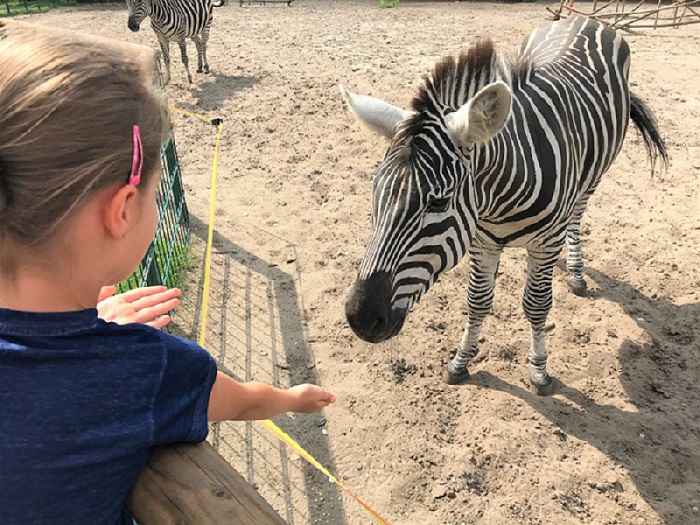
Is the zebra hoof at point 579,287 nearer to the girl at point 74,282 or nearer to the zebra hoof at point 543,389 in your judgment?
the zebra hoof at point 543,389

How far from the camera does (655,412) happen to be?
3.24 meters

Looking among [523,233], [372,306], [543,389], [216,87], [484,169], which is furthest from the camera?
[216,87]

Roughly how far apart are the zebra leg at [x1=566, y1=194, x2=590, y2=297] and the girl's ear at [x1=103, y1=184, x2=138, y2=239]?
4120mm

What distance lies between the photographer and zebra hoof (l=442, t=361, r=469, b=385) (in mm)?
3549

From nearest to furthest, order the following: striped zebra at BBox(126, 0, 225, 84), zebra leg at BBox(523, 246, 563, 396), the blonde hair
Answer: the blonde hair
zebra leg at BBox(523, 246, 563, 396)
striped zebra at BBox(126, 0, 225, 84)

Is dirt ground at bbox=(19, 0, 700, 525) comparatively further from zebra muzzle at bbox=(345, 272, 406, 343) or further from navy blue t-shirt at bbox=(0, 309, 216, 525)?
navy blue t-shirt at bbox=(0, 309, 216, 525)

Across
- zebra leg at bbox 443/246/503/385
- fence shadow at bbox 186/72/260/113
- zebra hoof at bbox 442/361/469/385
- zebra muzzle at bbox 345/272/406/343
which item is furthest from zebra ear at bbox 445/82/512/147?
fence shadow at bbox 186/72/260/113

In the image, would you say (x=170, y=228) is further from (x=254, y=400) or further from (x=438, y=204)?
(x=254, y=400)

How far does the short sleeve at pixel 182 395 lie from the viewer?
2.96 ft

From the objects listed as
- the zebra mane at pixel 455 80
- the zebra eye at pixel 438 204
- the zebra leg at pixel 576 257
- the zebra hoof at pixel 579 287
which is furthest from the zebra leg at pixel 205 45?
the zebra eye at pixel 438 204

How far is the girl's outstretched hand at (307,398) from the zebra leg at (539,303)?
217cm

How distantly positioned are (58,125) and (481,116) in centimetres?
169

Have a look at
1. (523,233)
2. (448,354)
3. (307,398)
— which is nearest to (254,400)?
(307,398)

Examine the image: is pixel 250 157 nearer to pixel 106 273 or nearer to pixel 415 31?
pixel 106 273
